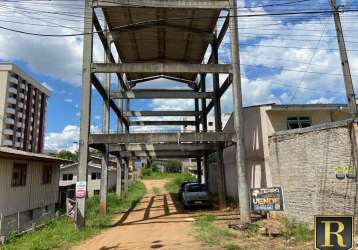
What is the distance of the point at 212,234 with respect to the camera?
13.8 meters

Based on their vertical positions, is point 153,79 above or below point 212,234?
above

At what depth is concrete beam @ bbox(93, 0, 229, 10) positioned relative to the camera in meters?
18.5

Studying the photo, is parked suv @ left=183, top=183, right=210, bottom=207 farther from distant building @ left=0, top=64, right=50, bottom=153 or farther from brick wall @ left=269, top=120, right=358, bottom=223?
distant building @ left=0, top=64, right=50, bottom=153

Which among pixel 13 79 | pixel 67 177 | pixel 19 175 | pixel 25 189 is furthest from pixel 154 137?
pixel 13 79

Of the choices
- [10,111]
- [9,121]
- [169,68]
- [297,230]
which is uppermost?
[10,111]

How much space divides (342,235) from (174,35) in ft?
68.4

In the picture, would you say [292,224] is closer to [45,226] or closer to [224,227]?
[224,227]

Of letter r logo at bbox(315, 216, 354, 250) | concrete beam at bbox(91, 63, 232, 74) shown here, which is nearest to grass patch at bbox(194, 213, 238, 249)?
letter r logo at bbox(315, 216, 354, 250)

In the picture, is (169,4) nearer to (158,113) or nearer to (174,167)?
(158,113)

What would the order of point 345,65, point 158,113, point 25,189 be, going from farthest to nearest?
point 158,113 → point 25,189 → point 345,65

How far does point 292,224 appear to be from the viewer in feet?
47.8

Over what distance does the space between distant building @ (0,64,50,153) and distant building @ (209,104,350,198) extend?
2601 inches

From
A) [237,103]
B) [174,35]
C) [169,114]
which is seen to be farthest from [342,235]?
[169,114]

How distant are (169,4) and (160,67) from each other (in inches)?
135
